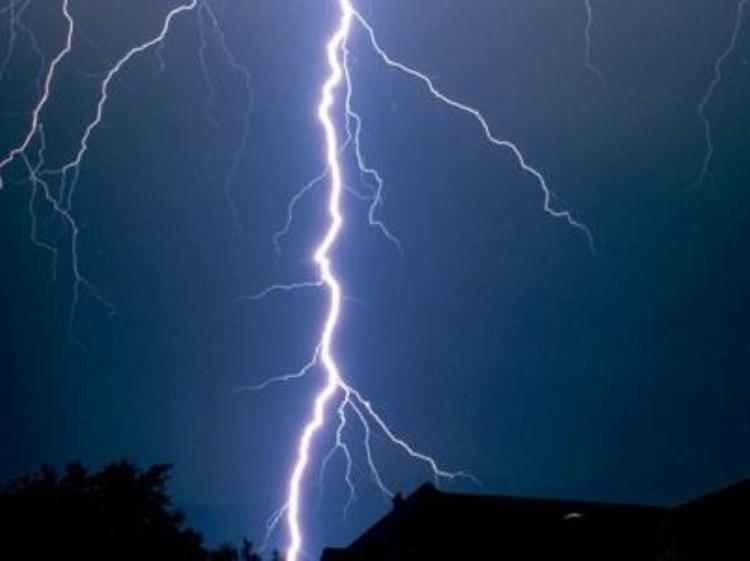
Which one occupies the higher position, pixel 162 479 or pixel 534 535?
pixel 162 479

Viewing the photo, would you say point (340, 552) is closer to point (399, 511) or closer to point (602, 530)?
point (399, 511)

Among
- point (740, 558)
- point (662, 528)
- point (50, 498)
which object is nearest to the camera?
point (740, 558)

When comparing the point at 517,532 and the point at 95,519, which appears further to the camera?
the point at 517,532

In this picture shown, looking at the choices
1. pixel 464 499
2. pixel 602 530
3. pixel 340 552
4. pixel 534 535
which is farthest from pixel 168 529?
pixel 602 530

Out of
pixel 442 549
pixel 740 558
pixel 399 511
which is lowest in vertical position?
pixel 740 558

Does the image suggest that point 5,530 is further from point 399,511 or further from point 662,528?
point 662,528

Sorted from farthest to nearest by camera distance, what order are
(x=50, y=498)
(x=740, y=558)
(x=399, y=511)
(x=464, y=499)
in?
1. (x=464, y=499)
2. (x=399, y=511)
3. (x=50, y=498)
4. (x=740, y=558)

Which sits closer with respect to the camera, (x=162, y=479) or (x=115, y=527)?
(x=115, y=527)
